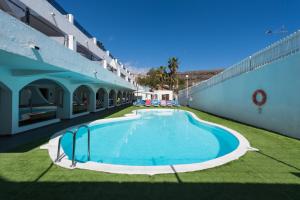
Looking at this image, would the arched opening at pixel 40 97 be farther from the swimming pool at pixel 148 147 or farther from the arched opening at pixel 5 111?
the swimming pool at pixel 148 147

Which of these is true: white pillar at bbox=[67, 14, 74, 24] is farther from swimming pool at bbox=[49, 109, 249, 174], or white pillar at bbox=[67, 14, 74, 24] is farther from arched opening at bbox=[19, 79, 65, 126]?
swimming pool at bbox=[49, 109, 249, 174]

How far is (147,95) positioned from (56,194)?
44009 millimetres

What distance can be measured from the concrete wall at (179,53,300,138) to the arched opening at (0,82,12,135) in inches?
464

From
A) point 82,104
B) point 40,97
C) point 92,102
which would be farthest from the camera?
point 40,97

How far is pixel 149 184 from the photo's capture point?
343cm

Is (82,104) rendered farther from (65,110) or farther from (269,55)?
(269,55)

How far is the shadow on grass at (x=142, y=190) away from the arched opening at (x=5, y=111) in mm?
4948

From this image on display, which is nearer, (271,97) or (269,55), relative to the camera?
(271,97)

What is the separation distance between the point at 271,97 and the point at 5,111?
40.1 ft

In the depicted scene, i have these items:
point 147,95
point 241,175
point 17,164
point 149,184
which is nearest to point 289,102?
point 241,175

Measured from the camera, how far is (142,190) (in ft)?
10.6

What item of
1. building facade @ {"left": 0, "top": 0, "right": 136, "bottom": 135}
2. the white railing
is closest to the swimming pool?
building facade @ {"left": 0, "top": 0, "right": 136, "bottom": 135}

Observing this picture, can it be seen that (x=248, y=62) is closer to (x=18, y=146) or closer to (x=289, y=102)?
(x=289, y=102)

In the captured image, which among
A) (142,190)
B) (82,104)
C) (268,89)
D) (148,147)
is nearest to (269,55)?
(268,89)
